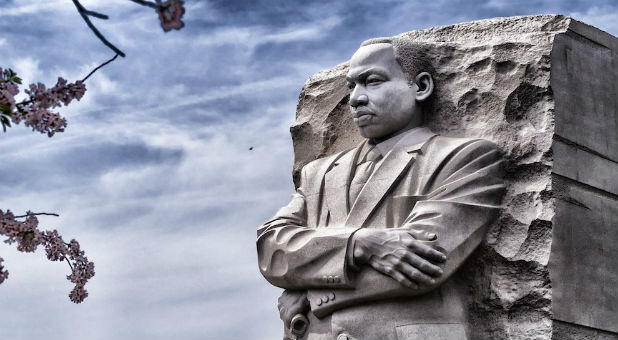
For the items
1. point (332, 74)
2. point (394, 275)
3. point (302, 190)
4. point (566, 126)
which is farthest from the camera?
point (332, 74)

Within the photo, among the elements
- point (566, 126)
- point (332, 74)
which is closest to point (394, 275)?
point (566, 126)

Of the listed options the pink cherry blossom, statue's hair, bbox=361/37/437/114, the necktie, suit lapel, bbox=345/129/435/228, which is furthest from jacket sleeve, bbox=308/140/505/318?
the pink cherry blossom

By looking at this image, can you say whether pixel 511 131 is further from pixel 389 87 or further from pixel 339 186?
pixel 339 186

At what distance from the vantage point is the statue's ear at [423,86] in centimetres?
779

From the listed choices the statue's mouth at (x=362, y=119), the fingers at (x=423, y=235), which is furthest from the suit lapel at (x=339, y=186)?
the fingers at (x=423, y=235)

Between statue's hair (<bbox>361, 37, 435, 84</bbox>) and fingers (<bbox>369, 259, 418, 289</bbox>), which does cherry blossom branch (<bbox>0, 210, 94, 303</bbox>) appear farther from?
statue's hair (<bbox>361, 37, 435, 84</bbox>)

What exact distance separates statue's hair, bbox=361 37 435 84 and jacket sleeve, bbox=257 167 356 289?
3.39ft

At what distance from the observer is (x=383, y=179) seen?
7.48 meters

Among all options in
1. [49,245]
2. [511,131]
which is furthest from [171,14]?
[511,131]

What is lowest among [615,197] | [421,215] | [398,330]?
[398,330]

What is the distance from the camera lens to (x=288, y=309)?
7.60 meters

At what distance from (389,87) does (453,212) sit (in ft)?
3.50

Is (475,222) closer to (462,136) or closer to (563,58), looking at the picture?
(462,136)

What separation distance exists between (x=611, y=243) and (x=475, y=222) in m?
1.04
